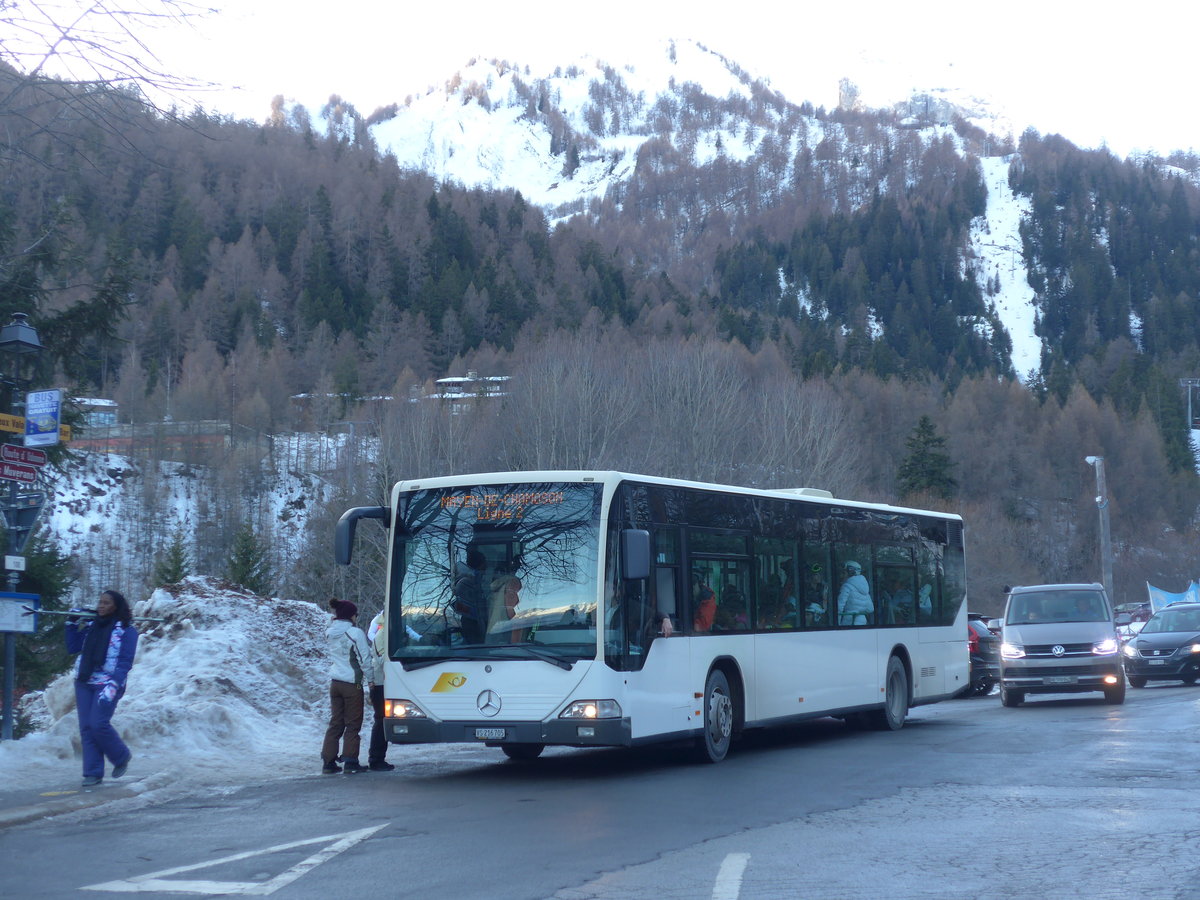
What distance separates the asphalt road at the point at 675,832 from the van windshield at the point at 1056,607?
7.69 m

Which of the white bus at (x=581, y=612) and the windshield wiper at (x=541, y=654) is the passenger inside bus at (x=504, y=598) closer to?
the white bus at (x=581, y=612)

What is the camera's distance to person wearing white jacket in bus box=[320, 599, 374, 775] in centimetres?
1338

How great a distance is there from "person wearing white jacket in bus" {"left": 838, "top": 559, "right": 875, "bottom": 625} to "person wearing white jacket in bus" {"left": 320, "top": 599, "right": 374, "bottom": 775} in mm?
6629

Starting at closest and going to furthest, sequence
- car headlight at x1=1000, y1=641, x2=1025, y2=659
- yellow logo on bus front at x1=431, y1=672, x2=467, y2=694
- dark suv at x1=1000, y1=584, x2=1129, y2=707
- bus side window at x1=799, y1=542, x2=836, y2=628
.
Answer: yellow logo on bus front at x1=431, y1=672, x2=467, y2=694 → bus side window at x1=799, y1=542, x2=836, y2=628 → dark suv at x1=1000, y1=584, x2=1129, y2=707 → car headlight at x1=1000, y1=641, x2=1025, y2=659

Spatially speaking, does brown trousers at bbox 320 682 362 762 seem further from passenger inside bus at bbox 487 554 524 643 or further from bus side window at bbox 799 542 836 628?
bus side window at bbox 799 542 836 628

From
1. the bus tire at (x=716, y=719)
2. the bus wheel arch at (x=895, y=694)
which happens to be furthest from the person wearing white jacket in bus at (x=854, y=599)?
the bus tire at (x=716, y=719)

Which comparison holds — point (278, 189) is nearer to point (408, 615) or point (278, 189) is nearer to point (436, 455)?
point (436, 455)

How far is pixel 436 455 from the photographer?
58.3 metres

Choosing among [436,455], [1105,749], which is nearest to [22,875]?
[1105,749]

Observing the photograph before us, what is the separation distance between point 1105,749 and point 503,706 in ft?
21.9

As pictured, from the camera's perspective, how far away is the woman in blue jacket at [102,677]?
11.7m

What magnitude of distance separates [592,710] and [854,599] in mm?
6500

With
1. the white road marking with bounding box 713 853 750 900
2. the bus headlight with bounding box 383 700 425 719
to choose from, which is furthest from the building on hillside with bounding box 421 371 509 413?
the white road marking with bounding box 713 853 750 900

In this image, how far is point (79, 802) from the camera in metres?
11.0
